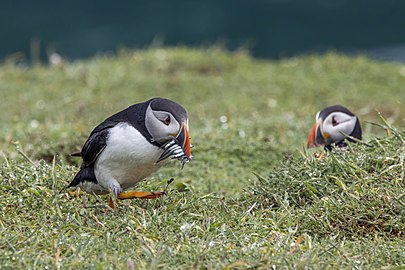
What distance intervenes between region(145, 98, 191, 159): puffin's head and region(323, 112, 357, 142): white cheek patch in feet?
5.38

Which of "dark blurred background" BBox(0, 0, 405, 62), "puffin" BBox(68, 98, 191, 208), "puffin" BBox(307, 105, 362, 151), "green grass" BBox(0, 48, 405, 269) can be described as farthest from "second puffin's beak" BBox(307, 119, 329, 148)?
"dark blurred background" BBox(0, 0, 405, 62)

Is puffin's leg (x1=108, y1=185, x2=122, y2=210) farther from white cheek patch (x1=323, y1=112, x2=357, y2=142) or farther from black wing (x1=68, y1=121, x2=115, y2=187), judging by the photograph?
white cheek patch (x1=323, y1=112, x2=357, y2=142)

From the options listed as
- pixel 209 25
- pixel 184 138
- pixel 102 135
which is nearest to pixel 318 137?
pixel 184 138

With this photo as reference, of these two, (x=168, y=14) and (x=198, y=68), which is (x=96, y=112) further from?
(x=168, y=14)

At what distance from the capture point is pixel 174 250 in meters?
3.33

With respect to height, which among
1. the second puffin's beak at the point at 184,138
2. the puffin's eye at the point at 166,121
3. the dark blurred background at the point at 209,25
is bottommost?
the dark blurred background at the point at 209,25

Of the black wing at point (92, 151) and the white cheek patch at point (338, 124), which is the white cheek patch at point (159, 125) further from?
the white cheek patch at point (338, 124)

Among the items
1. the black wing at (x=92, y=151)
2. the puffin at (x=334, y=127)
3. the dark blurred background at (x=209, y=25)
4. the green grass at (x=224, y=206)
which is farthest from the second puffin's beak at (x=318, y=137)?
the dark blurred background at (x=209, y=25)

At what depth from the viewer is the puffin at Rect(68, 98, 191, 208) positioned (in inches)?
155

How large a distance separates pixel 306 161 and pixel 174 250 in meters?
1.33

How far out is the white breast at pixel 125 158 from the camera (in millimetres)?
3924

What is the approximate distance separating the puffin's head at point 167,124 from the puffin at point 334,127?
1618mm

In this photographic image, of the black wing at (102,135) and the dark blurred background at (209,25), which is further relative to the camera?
the dark blurred background at (209,25)

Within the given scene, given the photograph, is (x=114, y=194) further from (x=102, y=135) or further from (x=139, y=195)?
(x=102, y=135)
